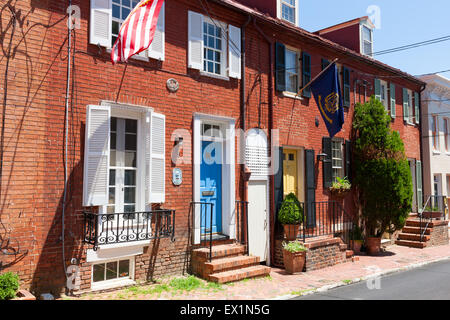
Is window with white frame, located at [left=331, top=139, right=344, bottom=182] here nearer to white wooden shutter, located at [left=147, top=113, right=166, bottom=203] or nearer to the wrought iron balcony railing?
the wrought iron balcony railing

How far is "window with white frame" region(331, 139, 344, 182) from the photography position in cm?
1214

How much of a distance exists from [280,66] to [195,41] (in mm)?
2985

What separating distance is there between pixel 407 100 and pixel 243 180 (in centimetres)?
1042

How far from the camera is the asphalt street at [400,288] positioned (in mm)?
6914

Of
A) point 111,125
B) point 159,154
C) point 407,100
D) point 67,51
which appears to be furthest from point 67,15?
point 407,100

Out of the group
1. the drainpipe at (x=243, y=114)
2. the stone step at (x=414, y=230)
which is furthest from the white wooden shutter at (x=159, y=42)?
the stone step at (x=414, y=230)

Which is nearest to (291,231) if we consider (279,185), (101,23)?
(279,185)

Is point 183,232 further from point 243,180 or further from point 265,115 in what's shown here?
point 265,115

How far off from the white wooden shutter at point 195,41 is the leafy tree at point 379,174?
6737mm

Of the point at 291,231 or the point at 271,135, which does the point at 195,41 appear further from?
the point at 291,231

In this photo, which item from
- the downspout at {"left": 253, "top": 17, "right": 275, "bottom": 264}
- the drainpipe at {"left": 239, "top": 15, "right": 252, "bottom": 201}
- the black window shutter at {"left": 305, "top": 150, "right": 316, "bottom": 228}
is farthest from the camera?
the black window shutter at {"left": 305, "top": 150, "right": 316, "bottom": 228}

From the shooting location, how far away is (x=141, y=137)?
738cm

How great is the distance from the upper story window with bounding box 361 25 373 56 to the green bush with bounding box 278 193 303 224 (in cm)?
810

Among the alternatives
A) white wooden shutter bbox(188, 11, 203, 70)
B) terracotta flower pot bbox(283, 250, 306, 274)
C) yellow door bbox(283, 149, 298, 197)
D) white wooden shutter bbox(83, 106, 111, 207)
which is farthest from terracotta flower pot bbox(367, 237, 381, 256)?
white wooden shutter bbox(83, 106, 111, 207)
